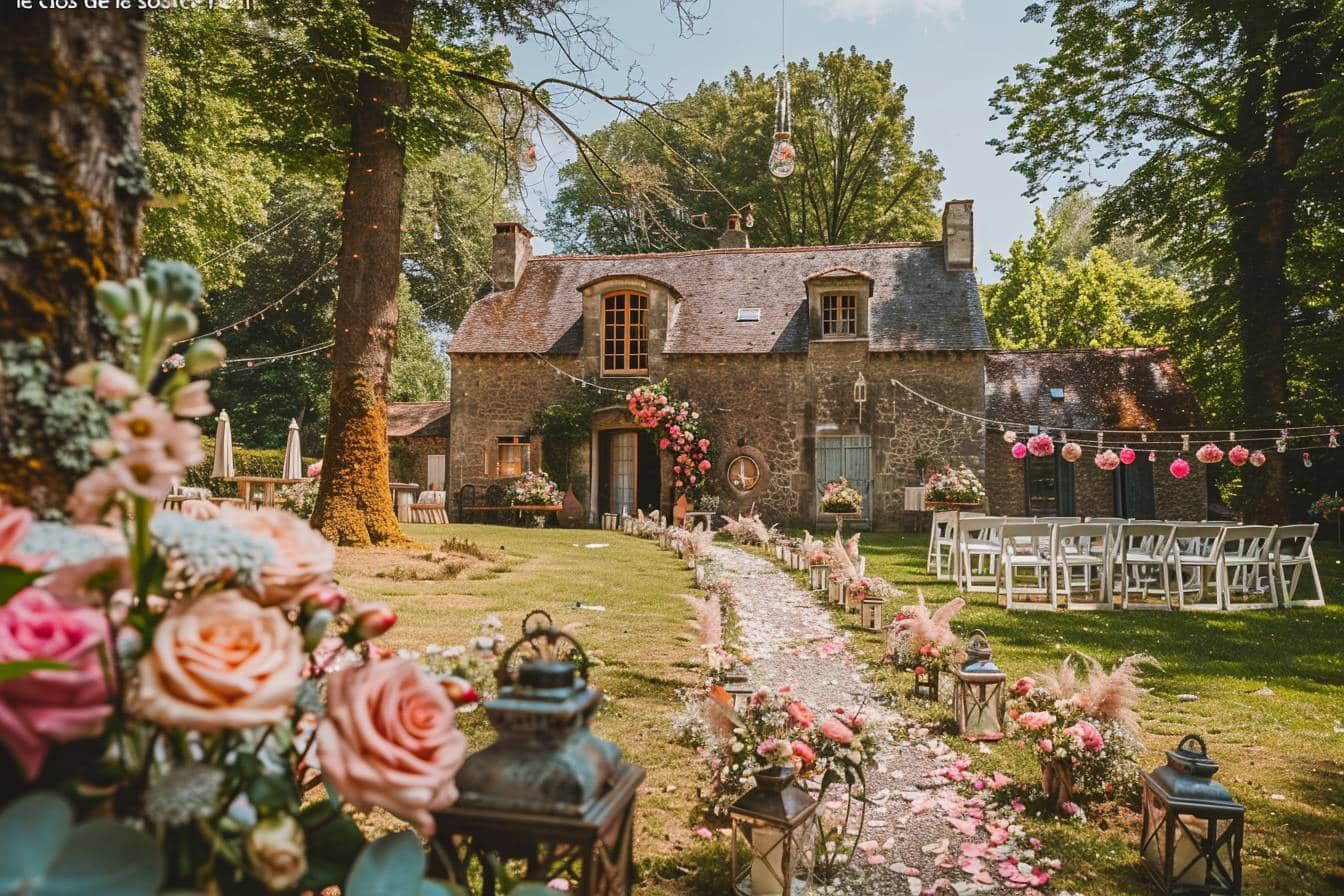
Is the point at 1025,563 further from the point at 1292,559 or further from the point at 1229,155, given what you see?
the point at 1229,155

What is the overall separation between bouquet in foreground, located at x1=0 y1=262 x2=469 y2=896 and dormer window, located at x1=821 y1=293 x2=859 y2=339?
18352 millimetres

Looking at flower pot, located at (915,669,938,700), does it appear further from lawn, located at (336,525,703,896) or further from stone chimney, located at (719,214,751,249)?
stone chimney, located at (719,214,751,249)

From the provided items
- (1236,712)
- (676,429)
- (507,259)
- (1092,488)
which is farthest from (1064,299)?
(1236,712)

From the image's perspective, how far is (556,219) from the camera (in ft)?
115

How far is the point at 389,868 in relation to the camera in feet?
3.31

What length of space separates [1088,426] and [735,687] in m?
17.5

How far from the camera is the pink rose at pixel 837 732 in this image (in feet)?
9.50

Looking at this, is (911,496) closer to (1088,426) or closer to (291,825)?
(1088,426)

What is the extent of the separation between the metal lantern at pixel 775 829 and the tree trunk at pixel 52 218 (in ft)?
7.21

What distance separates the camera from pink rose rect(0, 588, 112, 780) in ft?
2.72

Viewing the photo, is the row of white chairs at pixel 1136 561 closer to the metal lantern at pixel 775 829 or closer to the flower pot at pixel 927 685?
the flower pot at pixel 927 685

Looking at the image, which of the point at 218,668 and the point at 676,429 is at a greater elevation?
the point at 676,429

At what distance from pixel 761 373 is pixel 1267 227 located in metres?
9.73

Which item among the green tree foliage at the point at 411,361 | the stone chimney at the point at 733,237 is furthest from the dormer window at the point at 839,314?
the green tree foliage at the point at 411,361
